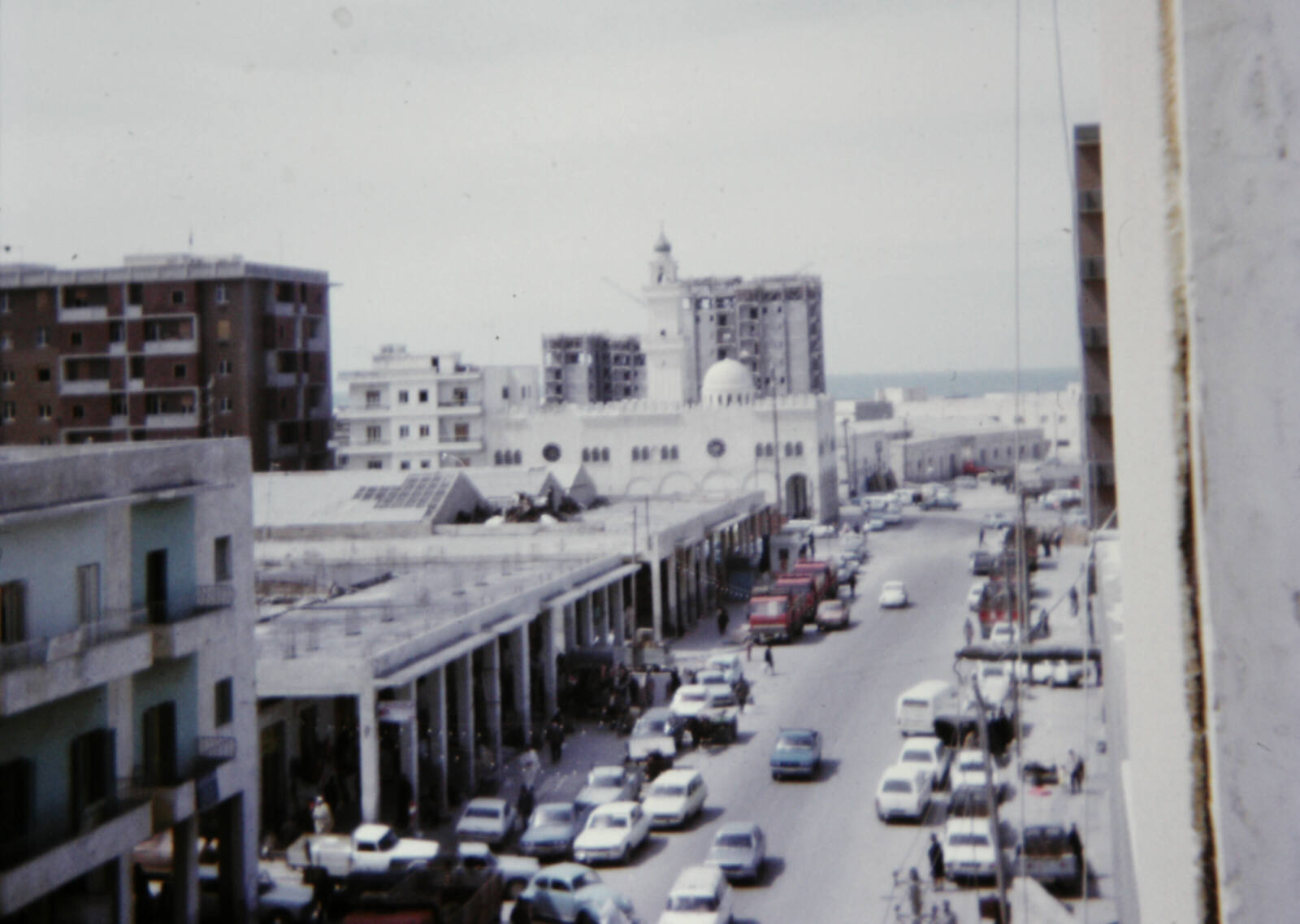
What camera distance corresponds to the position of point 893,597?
1180 inches

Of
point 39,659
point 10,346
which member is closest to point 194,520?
point 39,659

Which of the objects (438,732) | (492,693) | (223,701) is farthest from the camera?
(492,693)

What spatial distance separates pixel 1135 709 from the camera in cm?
113

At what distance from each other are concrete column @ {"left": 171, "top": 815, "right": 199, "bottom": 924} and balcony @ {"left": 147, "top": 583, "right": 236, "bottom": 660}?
1.61 meters

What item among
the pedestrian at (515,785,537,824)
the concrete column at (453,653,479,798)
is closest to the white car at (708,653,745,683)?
the concrete column at (453,653,479,798)

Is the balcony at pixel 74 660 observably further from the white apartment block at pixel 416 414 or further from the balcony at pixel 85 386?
the white apartment block at pixel 416 414

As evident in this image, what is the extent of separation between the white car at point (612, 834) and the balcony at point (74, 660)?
17.2 feet

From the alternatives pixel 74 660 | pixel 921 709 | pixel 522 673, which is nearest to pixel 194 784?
pixel 74 660

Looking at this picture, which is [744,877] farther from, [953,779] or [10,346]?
[10,346]

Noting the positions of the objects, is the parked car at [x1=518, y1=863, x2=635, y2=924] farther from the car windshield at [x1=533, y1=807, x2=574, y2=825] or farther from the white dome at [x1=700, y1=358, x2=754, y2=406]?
the white dome at [x1=700, y1=358, x2=754, y2=406]

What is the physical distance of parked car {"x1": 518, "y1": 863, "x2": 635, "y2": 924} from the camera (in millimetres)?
11711

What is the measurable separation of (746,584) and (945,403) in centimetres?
5450

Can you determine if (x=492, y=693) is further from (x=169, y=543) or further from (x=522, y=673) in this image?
(x=169, y=543)

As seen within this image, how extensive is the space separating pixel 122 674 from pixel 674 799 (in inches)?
271
